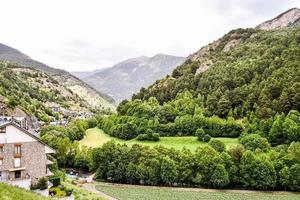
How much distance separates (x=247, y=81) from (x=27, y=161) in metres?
106

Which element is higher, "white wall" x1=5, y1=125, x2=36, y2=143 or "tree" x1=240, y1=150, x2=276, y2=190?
"white wall" x1=5, y1=125, x2=36, y2=143

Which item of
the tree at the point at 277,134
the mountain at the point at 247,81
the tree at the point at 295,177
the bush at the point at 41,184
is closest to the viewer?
the bush at the point at 41,184

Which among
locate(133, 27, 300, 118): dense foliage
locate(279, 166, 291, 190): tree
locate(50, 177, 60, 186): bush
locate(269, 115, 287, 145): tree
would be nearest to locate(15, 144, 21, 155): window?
locate(50, 177, 60, 186): bush

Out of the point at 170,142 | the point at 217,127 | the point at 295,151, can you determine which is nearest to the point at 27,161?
the point at 295,151

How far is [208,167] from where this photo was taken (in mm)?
92062

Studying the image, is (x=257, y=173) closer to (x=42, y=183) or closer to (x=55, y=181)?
(x=55, y=181)

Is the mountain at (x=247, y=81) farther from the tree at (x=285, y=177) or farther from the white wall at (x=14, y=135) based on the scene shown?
the white wall at (x=14, y=135)

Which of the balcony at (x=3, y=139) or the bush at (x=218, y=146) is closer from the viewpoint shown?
the balcony at (x=3, y=139)

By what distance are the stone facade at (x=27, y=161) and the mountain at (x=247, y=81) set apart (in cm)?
8186

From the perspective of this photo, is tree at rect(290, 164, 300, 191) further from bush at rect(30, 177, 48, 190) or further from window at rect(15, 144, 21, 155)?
window at rect(15, 144, 21, 155)

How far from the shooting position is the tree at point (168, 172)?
92250mm

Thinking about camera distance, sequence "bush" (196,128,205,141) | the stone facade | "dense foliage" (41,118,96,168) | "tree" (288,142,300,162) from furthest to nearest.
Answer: "bush" (196,128,205,141)
"dense foliage" (41,118,96,168)
"tree" (288,142,300,162)
the stone facade

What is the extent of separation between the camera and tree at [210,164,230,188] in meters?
89.2

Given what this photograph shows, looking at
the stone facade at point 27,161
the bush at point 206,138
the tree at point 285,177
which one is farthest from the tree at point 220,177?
the stone facade at point 27,161
